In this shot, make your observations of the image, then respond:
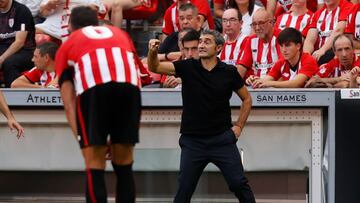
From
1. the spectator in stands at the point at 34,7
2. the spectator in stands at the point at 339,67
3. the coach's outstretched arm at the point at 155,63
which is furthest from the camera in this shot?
the spectator in stands at the point at 34,7

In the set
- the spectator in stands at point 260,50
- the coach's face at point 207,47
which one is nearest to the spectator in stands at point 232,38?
the spectator in stands at point 260,50

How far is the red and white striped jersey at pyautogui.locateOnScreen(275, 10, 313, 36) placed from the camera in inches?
444

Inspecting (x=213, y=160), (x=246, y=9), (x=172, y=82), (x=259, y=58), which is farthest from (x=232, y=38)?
(x=213, y=160)

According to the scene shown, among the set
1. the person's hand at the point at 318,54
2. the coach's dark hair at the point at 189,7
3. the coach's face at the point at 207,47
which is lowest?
the person's hand at the point at 318,54

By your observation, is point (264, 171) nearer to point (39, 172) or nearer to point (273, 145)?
point (273, 145)

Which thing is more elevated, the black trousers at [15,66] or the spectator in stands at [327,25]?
the spectator in stands at [327,25]

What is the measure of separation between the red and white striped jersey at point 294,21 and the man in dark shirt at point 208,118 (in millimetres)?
2819

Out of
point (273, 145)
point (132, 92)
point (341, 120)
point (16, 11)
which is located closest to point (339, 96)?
point (341, 120)

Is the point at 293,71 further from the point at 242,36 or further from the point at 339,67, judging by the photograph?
the point at 242,36

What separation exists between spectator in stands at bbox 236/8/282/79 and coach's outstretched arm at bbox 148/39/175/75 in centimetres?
191

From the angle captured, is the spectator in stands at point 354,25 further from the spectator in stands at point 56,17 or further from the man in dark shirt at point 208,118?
the spectator in stands at point 56,17

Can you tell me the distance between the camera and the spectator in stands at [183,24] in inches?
444

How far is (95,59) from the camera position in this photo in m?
6.86

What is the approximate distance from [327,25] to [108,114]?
4867mm
